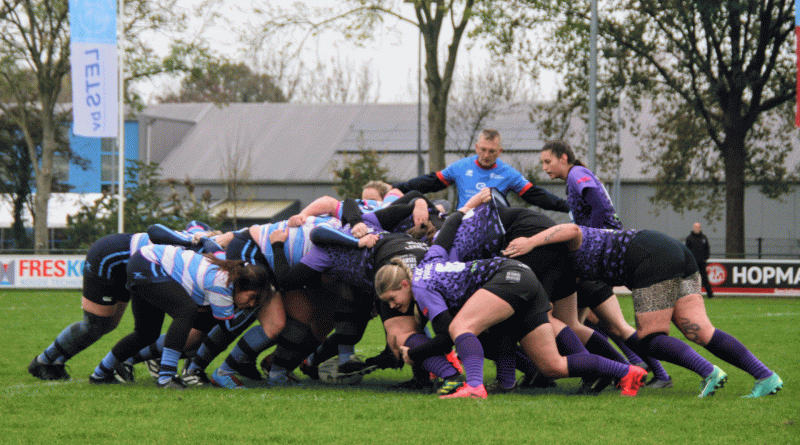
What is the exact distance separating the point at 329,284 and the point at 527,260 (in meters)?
1.63

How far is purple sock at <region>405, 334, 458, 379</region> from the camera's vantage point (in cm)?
572

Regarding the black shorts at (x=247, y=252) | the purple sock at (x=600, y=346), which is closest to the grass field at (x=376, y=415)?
the purple sock at (x=600, y=346)

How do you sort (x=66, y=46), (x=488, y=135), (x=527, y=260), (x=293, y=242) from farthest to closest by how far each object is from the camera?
(x=66, y=46) → (x=488, y=135) → (x=293, y=242) → (x=527, y=260)

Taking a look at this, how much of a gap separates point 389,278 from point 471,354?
0.70 meters

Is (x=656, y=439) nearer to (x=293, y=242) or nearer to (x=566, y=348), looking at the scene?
(x=566, y=348)

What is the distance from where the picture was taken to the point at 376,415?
502 centimetres

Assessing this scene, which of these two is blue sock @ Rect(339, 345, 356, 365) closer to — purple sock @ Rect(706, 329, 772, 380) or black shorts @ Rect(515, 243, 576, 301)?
black shorts @ Rect(515, 243, 576, 301)

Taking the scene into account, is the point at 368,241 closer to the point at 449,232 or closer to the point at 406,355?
the point at 449,232

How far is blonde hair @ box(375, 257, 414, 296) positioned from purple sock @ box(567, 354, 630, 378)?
1.19 m

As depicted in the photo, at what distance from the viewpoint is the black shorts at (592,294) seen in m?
6.74

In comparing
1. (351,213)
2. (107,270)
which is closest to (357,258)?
(351,213)

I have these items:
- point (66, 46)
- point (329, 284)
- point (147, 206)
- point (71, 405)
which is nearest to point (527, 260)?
point (329, 284)

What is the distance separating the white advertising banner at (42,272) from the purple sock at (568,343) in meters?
16.5

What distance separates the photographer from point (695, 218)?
33781mm
